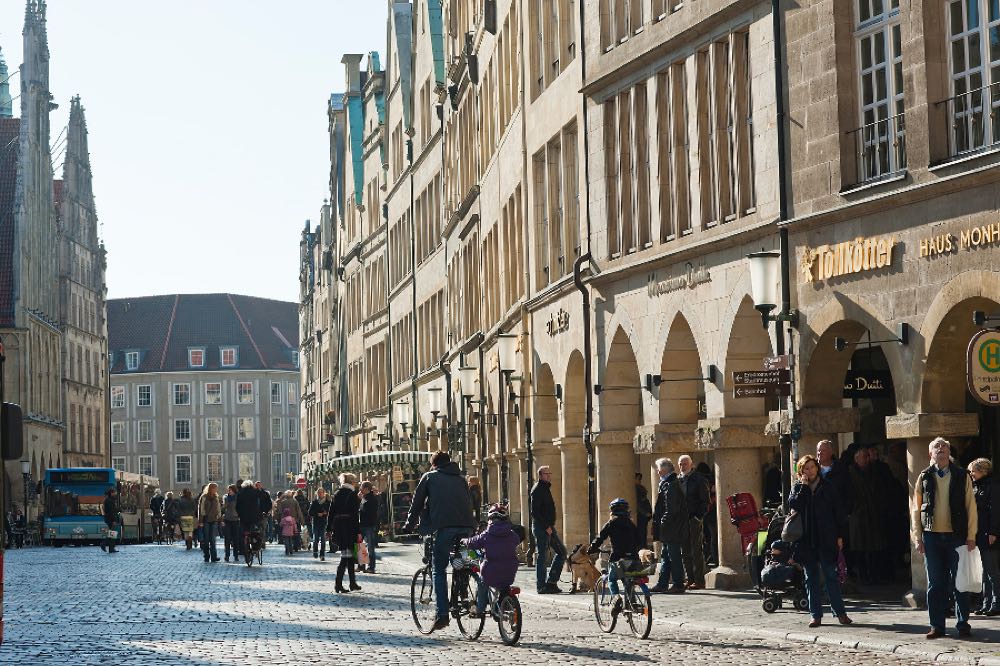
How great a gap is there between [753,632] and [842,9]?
25.0ft

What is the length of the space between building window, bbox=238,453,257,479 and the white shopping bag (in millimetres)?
119937

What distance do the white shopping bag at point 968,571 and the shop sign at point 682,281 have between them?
353 inches

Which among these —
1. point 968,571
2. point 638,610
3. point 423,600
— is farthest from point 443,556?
point 968,571

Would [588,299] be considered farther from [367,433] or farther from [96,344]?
[96,344]

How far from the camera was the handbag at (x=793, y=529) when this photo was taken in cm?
1762

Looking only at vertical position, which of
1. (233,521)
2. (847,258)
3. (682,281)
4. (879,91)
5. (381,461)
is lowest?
(233,521)

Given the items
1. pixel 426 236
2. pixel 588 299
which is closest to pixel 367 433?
pixel 426 236

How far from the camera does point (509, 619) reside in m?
16.7

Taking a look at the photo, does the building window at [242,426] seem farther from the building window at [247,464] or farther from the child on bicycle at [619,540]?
the child on bicycle at [619,540]

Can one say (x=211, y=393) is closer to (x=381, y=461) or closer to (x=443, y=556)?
(x=381, y=461)

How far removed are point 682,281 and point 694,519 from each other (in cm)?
367

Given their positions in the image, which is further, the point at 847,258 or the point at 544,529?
the point at 544,529

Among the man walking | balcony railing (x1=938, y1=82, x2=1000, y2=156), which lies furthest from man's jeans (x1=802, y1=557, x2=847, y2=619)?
the man walking

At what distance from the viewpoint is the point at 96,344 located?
354 feet
